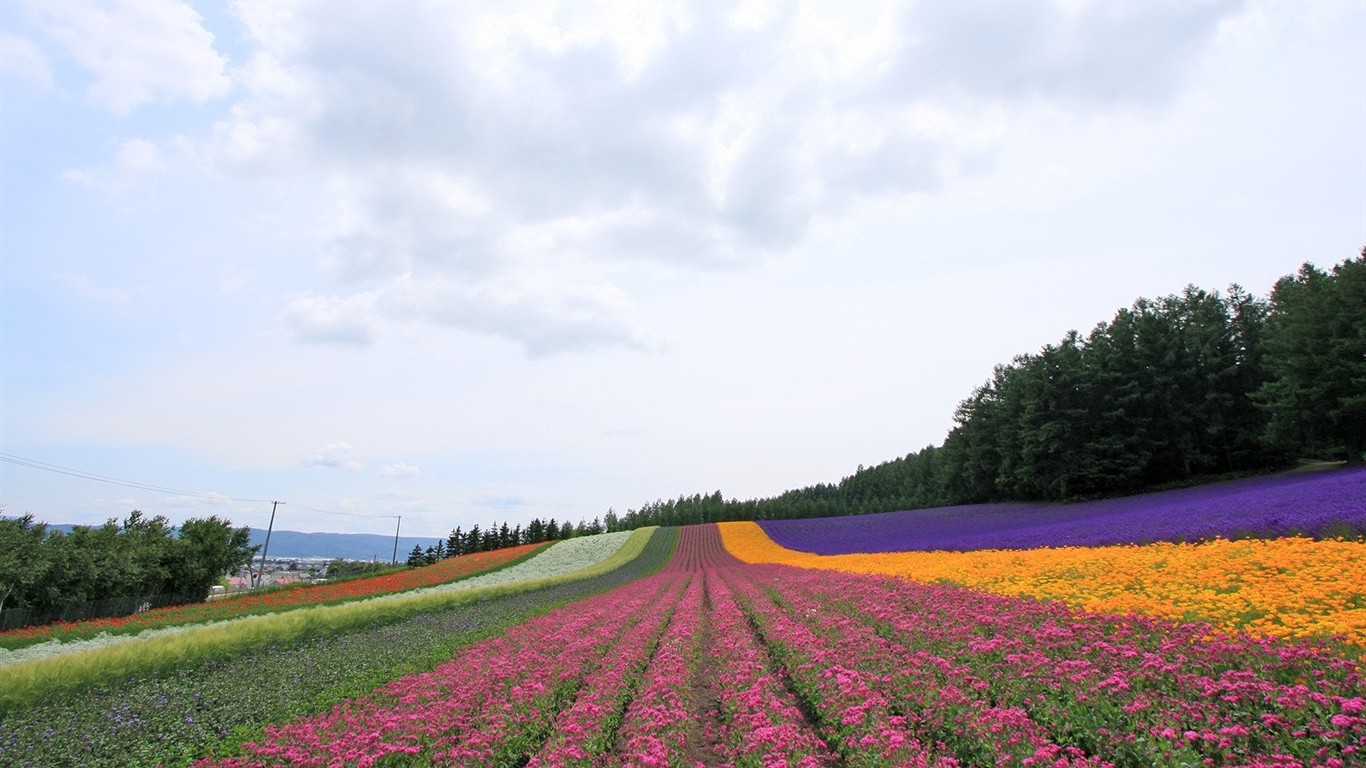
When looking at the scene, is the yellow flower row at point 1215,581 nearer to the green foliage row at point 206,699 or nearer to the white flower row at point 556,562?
the green foliage row at point 206,699

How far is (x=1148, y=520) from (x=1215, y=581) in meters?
15.6

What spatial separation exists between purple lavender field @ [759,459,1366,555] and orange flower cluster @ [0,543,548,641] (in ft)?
87.6

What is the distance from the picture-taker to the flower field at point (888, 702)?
17.3ft

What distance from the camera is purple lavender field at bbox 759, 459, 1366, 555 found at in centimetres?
1659

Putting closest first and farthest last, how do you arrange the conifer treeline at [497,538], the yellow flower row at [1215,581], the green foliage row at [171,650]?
the yellow flower row at [1215,581] → the green foliage row at [171,650] → the conifer treeline at [497,538]

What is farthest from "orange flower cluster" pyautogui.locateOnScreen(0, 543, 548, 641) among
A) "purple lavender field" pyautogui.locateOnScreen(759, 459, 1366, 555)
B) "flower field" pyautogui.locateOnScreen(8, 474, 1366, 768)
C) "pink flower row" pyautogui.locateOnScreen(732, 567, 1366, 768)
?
"purple lavender field" pyautogui.locateOnScreen(759, 459, 1366, 555)

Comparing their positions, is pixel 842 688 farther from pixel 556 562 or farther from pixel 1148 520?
pixel 556 562

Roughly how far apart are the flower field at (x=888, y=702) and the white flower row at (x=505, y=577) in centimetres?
1470

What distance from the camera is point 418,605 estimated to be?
2250 centimetres

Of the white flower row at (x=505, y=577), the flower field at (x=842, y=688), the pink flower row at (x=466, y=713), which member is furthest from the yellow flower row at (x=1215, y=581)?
the white flower row at (x=505, y=577)

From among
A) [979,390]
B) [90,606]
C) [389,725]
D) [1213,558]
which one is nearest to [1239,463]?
[979,390]

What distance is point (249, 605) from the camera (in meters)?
31.5

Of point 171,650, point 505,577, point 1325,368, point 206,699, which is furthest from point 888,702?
point 1325,368

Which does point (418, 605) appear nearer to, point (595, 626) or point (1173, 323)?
point (595, 626)
